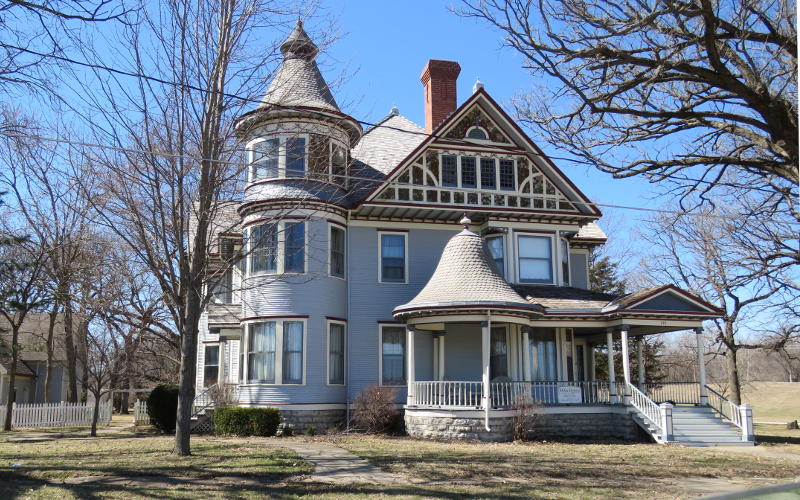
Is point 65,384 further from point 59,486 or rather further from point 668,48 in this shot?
point 668,48

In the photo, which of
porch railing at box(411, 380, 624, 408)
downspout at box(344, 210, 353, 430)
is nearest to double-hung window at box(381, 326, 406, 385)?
downspout at box(344, 210, 353, 430)

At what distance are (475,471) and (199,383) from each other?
54.4 feet

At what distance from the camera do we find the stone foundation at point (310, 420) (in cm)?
2152

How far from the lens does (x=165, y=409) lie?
74.8 feet

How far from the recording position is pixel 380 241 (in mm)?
24047

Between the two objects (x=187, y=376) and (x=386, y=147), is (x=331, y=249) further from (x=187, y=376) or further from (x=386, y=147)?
(x=187, y=376)

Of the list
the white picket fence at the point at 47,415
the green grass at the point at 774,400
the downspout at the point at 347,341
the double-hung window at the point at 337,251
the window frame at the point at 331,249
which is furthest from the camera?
the green grass at the point at 774,400

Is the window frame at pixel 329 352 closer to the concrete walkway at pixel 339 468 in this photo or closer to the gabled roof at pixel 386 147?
the concrete walkway at pixel 339 468

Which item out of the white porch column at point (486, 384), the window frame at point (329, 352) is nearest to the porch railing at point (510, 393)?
the white porch column at point (486, 384)

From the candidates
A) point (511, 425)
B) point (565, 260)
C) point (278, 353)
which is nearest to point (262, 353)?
point (278, 353)

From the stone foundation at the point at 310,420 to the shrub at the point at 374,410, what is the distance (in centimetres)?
77

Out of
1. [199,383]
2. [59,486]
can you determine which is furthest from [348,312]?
[59,486]

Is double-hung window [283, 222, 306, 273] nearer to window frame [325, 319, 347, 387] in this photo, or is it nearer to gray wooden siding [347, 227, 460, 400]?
gray wooden siding [347, 227, 460, 400]

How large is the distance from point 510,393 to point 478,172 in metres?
7.94
